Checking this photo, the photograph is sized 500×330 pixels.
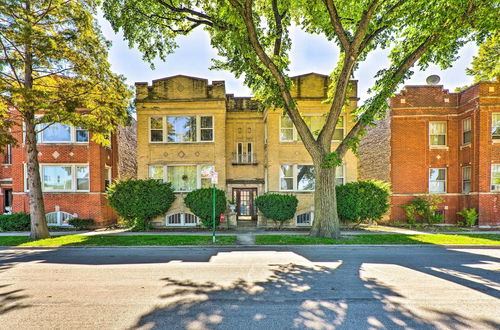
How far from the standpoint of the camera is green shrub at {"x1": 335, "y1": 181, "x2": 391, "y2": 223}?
13414 millimetres

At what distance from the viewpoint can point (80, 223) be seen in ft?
47.9

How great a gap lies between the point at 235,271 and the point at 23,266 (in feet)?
20.4

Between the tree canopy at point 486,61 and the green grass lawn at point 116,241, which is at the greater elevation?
the tree canopy at point 486,61

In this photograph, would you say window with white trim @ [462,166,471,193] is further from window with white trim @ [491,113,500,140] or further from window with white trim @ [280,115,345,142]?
window with white trim @ [280,115,345,142]

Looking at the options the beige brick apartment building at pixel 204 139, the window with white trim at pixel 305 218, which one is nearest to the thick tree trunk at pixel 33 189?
the beige brick apartment building at pixel 204 139

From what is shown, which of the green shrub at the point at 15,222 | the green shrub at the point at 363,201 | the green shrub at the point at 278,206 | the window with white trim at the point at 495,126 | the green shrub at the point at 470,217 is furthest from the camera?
the window with white trim at the point at 495,126

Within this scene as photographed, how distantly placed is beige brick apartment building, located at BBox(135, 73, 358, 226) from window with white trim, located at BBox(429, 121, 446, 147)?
225 inches

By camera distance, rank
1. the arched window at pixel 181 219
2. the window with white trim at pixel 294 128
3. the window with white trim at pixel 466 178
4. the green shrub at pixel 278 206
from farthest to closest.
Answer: the window with white trim at pixel 466 178 → the window with white trim at pixel 294 128 → the arched window at pixel 181 219 → the green shrub at pixel 278 206

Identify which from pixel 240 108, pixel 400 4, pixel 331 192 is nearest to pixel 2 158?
pixel 240 108

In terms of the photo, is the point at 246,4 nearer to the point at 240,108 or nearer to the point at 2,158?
the point at 240,108

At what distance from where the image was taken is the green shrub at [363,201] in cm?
1341

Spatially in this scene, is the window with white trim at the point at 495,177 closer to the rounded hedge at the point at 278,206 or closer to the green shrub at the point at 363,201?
the green shrub at the point at 363,201

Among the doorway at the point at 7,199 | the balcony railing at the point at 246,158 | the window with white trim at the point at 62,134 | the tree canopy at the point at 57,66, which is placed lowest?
Answer: the doorway at the point at 7,199

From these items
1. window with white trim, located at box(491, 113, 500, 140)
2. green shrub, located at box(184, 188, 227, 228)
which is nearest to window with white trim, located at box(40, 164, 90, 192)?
green shrub, located at box(184, 188, 227, 228)
